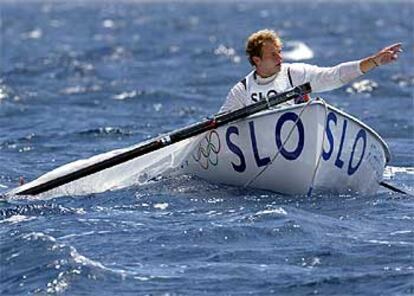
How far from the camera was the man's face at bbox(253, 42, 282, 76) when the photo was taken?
10.7 m

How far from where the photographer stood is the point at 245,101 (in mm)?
10836

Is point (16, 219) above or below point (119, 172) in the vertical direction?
below

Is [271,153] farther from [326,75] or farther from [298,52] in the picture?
[298,52]

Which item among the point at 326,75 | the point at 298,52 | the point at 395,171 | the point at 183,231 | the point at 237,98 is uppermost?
the point at 298,52

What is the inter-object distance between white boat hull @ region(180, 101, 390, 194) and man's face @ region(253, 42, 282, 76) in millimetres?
445

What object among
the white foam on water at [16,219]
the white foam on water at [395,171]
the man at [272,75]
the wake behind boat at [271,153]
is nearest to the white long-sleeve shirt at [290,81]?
the man at [272,75]

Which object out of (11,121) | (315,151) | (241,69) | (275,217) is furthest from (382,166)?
(241,69)

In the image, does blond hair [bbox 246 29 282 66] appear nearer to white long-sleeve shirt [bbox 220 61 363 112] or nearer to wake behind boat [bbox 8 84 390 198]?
white long-sleeve shirt [bbox 220 61 363 112]

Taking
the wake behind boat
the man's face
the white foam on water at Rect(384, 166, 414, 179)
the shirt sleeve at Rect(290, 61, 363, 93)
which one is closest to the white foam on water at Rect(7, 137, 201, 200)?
the wake behind boat

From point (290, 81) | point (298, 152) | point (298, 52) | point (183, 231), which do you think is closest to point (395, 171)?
point (290, 81)

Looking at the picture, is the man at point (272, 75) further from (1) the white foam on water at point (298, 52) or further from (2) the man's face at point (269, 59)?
(1) the white foam on water at point (298, 52)

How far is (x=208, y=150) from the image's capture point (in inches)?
436

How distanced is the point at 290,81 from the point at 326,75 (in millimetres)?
368

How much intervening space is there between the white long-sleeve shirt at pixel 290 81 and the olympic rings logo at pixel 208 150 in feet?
0.83
